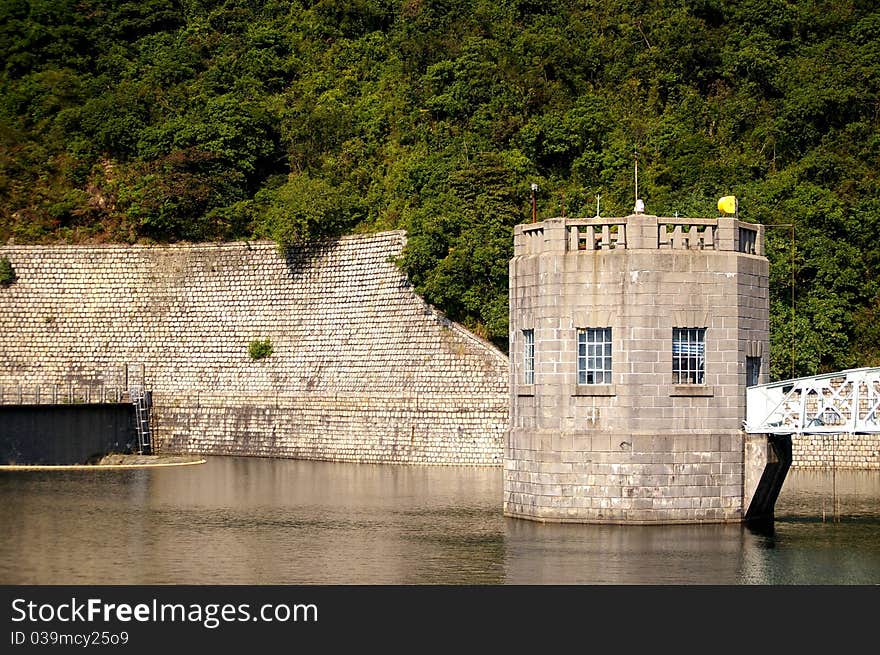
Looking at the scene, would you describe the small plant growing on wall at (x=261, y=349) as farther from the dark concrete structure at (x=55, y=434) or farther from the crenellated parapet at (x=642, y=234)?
the crenellated parapet at (x=642, y=234)

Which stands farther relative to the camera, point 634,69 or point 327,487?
point 634,69

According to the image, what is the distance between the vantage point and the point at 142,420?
70.6 metres

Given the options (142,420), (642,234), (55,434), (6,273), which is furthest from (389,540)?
(6,273)

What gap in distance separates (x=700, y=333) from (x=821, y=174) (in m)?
28.2

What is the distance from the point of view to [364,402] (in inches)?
2547

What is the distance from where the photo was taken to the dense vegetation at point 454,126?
63531 mm

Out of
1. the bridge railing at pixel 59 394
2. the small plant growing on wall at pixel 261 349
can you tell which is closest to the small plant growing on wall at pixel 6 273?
the bridge railing at pixel 59 394

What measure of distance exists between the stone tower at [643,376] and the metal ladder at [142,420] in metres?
34.8

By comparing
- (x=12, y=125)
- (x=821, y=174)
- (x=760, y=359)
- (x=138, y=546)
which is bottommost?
(x=138, y=546)

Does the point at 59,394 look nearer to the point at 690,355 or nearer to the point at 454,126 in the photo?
the point at 454,126

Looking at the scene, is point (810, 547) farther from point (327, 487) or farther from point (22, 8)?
point (22, 8)

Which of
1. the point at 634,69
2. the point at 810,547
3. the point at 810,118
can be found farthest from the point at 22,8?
Answer: the point at 810,547

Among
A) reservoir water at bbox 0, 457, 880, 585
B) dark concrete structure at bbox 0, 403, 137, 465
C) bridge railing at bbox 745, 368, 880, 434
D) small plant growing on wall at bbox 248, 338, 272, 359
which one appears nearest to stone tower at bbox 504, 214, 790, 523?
bridge railing at bbox 745, 368, 880, 434

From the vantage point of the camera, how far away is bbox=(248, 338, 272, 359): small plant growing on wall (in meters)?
71.1
